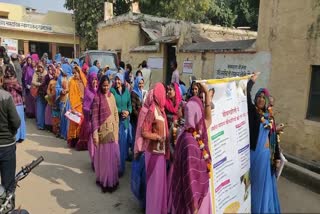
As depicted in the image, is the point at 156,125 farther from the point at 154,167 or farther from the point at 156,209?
the point at 156,209

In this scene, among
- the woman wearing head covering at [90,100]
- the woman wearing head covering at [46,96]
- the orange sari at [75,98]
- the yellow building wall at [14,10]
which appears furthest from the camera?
the yellow building wall at [14,10]

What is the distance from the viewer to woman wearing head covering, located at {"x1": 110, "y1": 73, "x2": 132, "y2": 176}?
5.35 m

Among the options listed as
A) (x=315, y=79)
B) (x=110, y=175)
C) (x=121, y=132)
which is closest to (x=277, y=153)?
(x=110, y=175)

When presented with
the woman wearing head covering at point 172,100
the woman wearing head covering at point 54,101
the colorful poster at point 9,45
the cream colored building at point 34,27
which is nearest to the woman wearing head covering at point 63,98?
the woman wearing head covering at point 54,101

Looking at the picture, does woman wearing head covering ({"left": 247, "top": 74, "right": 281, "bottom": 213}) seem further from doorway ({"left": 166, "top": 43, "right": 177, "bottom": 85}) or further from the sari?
doorway ({"left": 166, "top": 43, "right": 177, "bottom": 85})

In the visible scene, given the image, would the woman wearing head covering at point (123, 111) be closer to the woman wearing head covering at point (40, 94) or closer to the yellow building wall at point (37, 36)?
the woman wearing head covering at point (40, 94)

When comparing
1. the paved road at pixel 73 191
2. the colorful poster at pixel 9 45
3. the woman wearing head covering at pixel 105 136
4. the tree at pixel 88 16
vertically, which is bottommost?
the paved road at pixel 73 191

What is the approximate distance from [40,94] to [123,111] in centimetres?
411

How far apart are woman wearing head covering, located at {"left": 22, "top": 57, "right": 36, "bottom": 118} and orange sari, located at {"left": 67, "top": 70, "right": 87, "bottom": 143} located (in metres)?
3.16

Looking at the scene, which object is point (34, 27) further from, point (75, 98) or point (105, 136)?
point (105, 136)

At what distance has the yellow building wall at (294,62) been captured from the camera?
20.8 feet

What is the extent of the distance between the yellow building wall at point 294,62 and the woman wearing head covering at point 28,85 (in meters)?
6.70

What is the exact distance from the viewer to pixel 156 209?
370 cm

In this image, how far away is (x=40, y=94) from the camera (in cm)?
852
